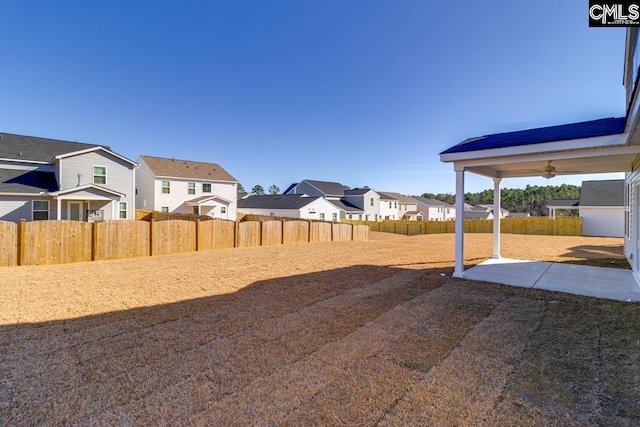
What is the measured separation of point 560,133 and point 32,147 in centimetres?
2683

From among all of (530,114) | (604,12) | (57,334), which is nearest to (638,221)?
(604,12)

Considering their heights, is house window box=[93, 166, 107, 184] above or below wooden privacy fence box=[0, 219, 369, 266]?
above

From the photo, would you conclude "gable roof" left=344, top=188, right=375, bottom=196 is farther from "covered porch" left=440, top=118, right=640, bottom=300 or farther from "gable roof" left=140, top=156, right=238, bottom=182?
"covered porch" left=440, top=118, right=640, bottom=300

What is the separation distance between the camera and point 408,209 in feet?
177

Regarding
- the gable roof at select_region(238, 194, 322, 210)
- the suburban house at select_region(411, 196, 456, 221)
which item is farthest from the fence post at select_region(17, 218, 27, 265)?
the suburban house at select_region(411, 196, 456, 221)

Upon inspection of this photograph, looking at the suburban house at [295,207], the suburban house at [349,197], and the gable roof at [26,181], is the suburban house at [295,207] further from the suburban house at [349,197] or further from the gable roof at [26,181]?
the gable roof at [26,181]

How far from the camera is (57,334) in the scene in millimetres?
4090

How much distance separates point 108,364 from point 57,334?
1.50 meters

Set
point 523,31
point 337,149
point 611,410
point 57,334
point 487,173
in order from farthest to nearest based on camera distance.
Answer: point 337,149 → point 523,31 → point 487,173 → point 57,334 → point 611,410

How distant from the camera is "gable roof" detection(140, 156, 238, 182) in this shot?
25.7m

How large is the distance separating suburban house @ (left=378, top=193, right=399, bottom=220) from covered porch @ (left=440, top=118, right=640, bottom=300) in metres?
35.9

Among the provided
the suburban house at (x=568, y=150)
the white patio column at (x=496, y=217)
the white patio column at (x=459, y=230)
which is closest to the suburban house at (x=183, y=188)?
the white patio column at (x=496, y=217)

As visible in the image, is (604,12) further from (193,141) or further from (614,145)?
(193,141)

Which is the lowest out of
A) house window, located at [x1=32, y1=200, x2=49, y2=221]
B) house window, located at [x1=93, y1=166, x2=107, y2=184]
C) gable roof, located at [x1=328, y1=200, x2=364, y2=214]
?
house window, located at [x1=32, y1=200, x2=49, y2=221]
